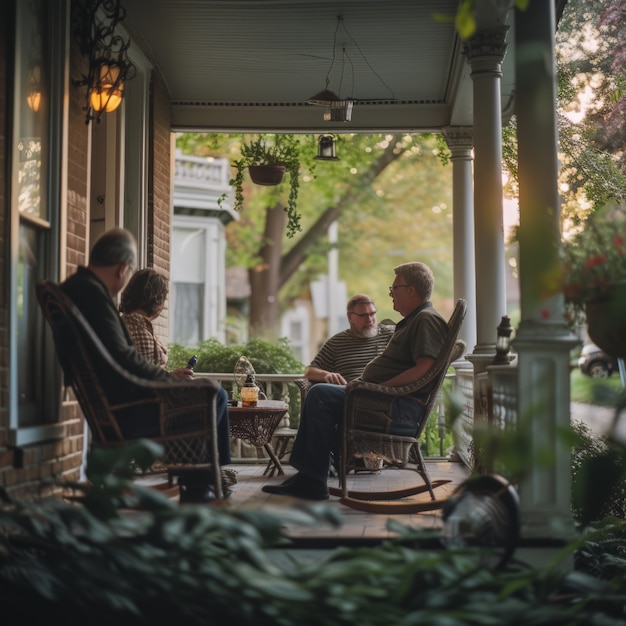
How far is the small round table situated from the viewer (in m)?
5.95

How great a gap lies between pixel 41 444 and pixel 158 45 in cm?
395

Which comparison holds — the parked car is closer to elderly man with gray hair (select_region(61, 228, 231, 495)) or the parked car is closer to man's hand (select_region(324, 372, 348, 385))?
man's hand (select_region(324, 372, 348, 385))

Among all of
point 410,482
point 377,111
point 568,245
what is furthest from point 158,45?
point 568,245

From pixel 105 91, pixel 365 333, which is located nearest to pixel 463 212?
pixel 365 333

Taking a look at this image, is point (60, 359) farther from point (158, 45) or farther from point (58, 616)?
point (158, 45)

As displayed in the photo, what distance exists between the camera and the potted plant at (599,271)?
12.3ft

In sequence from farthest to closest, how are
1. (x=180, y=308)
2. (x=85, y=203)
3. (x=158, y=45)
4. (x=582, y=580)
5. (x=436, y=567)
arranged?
(x=180, y=308) < (x=158, y=45) < (x=85, y=203) < (x=582, y=580) < (x=436, y=567)

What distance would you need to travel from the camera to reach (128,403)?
434 cm

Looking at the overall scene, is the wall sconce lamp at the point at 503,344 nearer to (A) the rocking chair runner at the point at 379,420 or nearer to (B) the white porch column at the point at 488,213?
(A) the rocking chair runner at the point at 379,420

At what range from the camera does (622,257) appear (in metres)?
3.80

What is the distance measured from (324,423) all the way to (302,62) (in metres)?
3.60

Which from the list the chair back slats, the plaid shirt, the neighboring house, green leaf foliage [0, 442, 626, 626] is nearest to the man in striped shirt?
the chair back slats

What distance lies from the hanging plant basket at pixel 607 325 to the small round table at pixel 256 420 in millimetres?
2361

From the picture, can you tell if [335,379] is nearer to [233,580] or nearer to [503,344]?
[503,344]
